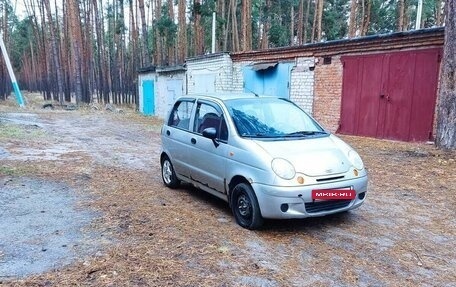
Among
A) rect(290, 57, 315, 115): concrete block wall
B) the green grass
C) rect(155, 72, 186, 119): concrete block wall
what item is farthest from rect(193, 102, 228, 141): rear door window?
rect(155, 72, 186, 119): concrete block wall

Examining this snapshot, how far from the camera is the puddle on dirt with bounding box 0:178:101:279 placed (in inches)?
137

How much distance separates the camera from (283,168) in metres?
3.97

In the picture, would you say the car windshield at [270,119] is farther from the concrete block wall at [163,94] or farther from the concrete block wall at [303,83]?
the concrete block wall at [163,94]

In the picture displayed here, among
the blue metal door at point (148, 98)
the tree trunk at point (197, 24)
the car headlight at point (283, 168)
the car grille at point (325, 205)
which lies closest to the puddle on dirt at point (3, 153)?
the car headlight at point (283, 168)

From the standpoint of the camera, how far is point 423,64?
9.88m

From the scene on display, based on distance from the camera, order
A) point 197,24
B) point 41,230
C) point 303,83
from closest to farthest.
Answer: point 41,230 < point 303,83 < point 197,24

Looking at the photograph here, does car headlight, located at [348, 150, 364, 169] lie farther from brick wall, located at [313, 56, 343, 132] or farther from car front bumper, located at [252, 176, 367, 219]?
brick wall, located at [313, 56, 343, 132]

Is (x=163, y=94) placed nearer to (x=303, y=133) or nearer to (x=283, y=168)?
(x=303, y=133)

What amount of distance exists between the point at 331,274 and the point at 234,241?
109cm

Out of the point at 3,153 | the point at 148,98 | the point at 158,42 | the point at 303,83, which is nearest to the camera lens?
the point at 3,153

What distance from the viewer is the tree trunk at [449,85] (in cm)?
850

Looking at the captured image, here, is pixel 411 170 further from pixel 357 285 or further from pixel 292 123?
pixel 357 285

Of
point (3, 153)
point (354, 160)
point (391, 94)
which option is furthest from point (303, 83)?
point (3, 153)

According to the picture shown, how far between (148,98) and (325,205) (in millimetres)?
21154
